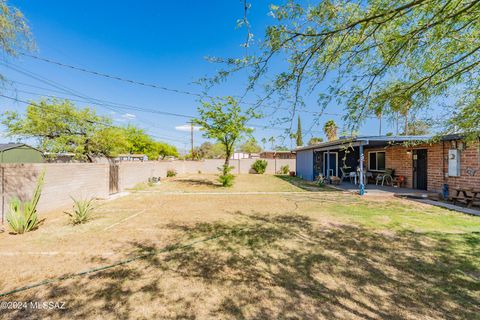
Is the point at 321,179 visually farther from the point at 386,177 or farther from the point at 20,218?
the point at 20,218

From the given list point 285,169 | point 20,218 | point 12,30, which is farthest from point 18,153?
point 285,169

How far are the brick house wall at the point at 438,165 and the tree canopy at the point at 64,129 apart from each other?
1811cm

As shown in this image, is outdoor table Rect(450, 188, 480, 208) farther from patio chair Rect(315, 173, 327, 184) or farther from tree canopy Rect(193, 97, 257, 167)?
tree canopy Rect(193, 97, 257, 167)

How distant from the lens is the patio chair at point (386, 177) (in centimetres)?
1226

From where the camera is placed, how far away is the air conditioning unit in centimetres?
857

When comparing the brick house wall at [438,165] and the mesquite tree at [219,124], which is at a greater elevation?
the mesquite tree at [219,124]

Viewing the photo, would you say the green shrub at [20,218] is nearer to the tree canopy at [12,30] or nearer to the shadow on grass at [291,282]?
the shadow on grass at [291,282]

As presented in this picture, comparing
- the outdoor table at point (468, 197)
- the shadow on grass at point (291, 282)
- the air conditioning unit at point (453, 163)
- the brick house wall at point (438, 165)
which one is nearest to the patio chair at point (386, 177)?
the brick house wall at point (438, 165)

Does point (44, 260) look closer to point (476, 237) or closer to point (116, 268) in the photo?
point (116, 268)

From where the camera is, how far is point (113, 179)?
10.4 metres

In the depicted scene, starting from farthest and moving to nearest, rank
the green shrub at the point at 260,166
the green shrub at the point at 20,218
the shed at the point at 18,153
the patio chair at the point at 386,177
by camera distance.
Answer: the green shrub at the point at 260,166 → the shed at the point at 18,153 → the patio chair at the point at 386,177 → the green shrub at the point at 20,218

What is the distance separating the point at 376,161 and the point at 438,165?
174 inches

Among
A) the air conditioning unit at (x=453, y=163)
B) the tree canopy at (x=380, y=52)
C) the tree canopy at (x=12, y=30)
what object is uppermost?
the tree canopy at (x=12, y=30)

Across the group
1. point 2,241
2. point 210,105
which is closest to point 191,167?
point 210,105
